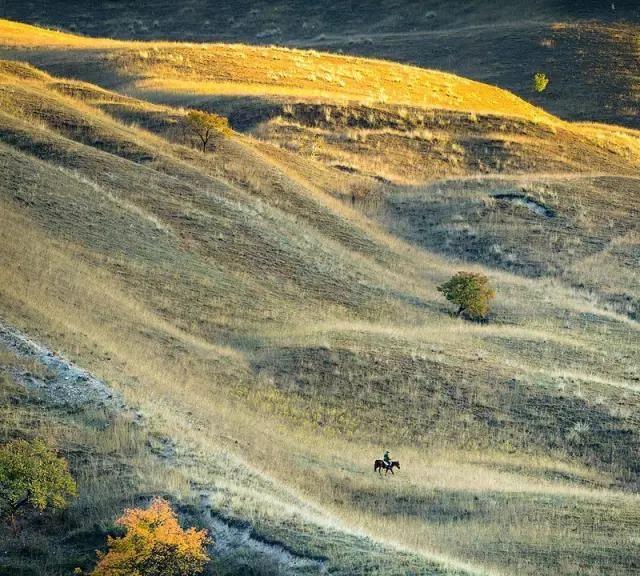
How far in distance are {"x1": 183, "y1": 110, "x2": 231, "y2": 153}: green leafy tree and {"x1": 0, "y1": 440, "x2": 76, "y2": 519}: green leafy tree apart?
3091 cm

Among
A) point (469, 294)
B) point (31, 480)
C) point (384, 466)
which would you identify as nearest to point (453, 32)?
point (469, 294)

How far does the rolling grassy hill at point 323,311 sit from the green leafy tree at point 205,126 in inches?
34.8

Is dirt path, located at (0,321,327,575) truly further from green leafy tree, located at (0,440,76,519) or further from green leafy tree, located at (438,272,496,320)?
green leafy tree, located at (438,272,496,320)

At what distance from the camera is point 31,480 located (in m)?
19.7

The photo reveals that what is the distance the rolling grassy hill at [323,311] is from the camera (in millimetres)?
22844

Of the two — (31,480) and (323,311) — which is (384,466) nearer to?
(31,480)

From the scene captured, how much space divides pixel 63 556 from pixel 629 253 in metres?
36.1

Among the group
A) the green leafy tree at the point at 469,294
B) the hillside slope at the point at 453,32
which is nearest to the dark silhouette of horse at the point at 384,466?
the green leafy tree at the point at 469,294

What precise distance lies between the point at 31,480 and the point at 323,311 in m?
18.8

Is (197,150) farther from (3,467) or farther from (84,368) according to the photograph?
(3,467)

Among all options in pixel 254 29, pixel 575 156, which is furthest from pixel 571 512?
pixel 254 29

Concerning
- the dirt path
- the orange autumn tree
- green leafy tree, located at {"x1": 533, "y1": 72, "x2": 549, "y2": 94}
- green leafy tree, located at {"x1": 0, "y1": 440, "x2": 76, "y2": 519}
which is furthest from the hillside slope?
the orange autumn tree

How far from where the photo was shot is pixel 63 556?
19.6 m

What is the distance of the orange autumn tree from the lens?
18000 millimetres
